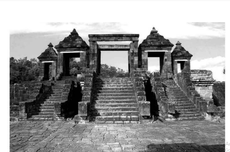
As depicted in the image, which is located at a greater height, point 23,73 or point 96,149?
point 23,73

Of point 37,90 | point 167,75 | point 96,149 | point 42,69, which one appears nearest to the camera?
point 96,149

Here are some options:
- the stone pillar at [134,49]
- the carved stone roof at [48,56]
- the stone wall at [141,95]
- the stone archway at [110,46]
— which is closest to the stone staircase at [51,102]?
the stone archway at [110,46]

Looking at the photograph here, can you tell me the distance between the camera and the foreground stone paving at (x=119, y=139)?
5.00 m

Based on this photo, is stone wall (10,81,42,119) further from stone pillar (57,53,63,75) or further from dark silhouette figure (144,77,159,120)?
dark silhouette figure (144,77,159,120)

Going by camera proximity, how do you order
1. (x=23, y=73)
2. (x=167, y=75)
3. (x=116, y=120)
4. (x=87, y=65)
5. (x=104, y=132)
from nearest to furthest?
(x=104, y=132)
(x=116, y=120)
(x=167, y=75)
(x=87, y=65)
(x=23, y=73)

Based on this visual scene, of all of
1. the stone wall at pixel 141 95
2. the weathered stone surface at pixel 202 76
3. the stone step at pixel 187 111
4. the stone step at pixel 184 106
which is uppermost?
the weathered stone surface at pixel 202 76

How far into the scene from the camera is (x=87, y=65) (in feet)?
51.5

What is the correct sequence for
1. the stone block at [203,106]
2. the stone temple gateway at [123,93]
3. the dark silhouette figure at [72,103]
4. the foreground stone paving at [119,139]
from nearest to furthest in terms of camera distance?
the foreground stone paving at [119,139] < the stone temple gateway at [123,93] < the stone block at [203,106] < the dark silhouette figure at [72,103]

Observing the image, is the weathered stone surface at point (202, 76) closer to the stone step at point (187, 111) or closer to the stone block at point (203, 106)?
the stone block at point (203, 106)

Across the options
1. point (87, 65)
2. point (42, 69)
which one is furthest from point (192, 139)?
point (42, 69)

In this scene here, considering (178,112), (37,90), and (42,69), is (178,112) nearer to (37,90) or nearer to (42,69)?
(37,90)

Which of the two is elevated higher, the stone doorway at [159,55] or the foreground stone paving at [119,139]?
the stone doorway at [159,55]

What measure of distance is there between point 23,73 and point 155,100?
1077 inches

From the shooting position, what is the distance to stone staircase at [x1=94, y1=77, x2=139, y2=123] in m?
8.52
